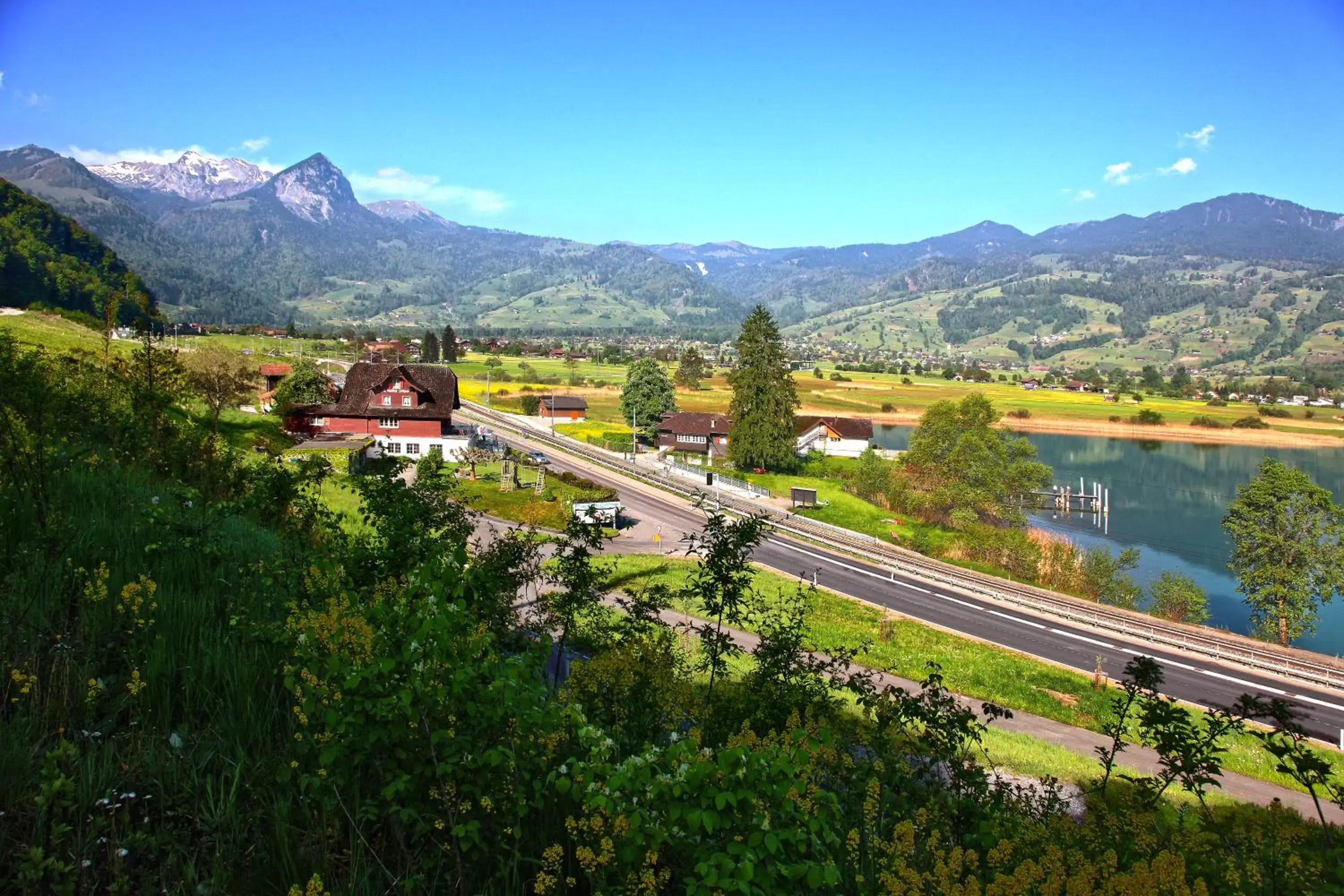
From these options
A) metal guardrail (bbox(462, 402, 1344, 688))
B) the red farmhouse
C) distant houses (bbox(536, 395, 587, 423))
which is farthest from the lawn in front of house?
distant houses (bbox(536, 395, 587, 423))

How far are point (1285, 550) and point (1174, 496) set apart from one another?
1206 inches

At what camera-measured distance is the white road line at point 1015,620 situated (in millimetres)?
25953

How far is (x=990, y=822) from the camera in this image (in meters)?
3.37

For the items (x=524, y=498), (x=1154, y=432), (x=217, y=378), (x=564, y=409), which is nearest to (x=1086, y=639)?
(x=524, y=498)

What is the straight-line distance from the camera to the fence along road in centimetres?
2169

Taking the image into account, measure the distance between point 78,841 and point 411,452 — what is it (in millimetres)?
41864

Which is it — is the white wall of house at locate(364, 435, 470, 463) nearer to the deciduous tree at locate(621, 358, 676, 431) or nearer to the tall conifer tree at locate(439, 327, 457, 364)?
the deciduous tree at locate(621, 358, 676, 431)

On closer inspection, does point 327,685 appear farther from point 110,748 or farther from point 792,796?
point 792,796

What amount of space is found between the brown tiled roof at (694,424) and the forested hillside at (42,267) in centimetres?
4094

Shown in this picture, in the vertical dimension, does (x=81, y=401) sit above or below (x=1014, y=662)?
above

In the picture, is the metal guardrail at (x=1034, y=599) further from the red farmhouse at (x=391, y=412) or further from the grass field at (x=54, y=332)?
the grass field at (x=54, y=332)

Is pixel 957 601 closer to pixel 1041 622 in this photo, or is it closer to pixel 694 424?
pixel 1041 622

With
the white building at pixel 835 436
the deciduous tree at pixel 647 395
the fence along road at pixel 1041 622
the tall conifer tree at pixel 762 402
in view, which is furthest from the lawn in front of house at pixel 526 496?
the white building at pixel 835 436

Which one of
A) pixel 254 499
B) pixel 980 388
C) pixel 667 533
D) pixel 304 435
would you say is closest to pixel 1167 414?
pixel 980 388
